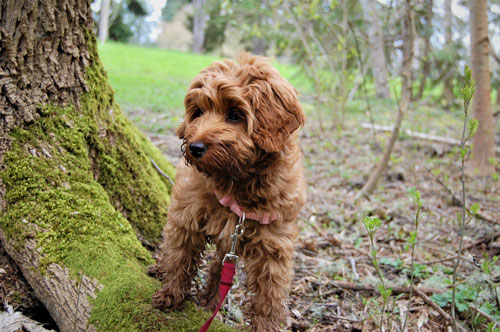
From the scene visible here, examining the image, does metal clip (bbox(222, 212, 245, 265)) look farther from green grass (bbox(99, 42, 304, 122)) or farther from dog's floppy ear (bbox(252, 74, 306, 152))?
green grass (bbox(99, 42, 304, 122))

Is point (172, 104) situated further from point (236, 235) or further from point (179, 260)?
point (236, 235)

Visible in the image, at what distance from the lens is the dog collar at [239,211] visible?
9.50ft

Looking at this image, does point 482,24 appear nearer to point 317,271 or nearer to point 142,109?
point 317,271

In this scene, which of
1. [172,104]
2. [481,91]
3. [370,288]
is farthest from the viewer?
[172,104]

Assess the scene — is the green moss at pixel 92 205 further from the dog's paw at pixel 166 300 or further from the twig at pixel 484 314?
the twig at pixel 484 314

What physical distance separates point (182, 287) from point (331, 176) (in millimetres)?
5300

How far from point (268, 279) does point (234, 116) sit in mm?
1211

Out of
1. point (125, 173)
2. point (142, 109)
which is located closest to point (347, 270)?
point (125, 173)

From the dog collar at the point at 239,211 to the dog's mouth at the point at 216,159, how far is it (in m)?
0.23

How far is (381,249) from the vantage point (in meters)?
4.88

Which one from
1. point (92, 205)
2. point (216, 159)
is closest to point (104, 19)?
point (92, 205)


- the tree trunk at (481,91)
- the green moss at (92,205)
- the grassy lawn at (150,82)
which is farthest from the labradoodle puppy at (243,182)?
the tree trunk at (481,91)

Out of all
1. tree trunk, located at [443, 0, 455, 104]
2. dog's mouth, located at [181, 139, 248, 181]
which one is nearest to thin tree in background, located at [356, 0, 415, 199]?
dog's mouth, located at [181, 139, 248, 181]

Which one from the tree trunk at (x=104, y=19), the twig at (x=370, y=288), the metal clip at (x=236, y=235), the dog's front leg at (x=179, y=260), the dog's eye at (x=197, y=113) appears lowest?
the twig at (x=370, y=288)
